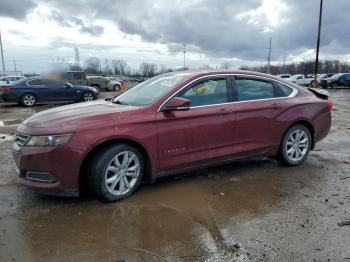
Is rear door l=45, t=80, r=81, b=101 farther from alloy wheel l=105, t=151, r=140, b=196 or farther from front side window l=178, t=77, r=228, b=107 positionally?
alloy wheel l=105, t=151, r=140, b=196

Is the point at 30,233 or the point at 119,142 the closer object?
the point at 30,233

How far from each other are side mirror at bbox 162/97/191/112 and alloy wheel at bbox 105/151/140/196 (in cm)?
71

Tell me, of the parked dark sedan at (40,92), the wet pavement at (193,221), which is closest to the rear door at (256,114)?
the wet pavement at (193,221)

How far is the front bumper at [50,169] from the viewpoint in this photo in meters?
3.51

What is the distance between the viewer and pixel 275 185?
457 cm

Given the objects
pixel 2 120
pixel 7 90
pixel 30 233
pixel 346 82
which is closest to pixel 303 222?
pixel 30 233

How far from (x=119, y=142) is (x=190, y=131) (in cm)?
95

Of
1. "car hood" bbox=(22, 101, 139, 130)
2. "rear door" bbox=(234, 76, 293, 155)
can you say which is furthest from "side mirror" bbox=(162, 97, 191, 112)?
"rear door" bbox=(234, 76, 293, 155)

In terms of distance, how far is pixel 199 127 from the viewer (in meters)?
4.31

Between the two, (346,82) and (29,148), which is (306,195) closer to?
(29,148)

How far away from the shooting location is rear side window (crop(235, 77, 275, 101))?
15.7 ft

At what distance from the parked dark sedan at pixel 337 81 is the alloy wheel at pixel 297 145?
104 ft

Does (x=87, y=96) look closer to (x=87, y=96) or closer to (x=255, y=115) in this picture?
(x=87, y=96)

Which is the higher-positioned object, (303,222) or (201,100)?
(201,100)
